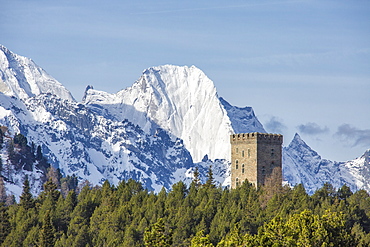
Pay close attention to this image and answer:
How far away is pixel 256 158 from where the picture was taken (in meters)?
157

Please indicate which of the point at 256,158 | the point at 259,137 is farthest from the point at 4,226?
the point at 259,137

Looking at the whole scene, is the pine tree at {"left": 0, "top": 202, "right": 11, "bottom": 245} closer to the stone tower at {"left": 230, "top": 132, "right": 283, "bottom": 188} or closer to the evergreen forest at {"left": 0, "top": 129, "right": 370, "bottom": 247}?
the evergreen forest at {"left": 0, "top": 129, "right": 370, "bottom": 247}

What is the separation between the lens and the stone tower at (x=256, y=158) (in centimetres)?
15575

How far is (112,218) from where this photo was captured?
145000 mm

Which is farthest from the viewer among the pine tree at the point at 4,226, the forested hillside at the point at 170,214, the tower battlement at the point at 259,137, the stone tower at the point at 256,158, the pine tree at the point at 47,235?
the tower battlement at the point at 259,137

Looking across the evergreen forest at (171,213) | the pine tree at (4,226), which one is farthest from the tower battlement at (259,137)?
the pine tree at (4,226)

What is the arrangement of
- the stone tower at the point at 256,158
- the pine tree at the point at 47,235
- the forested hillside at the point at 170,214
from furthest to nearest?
1. the stone tower at the point at 256,158
2. the pine tree at the point at 47,235
3. the forested hillside at the point at 170,214

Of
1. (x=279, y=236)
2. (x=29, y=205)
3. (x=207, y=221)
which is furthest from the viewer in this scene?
(x=29, y=205)

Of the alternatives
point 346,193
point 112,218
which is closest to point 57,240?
point 112,218

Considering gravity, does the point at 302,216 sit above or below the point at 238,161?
below

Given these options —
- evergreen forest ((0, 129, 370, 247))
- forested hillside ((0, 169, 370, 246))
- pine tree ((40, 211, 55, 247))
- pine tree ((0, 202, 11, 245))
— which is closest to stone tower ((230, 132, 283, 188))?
evergreen forest ((0, 129, 370, 247))

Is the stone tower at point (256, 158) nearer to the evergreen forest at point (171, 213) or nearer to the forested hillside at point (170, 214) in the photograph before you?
the evergreen forest at point (171, 213)

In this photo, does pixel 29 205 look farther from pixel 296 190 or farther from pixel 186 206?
pixel 296 190

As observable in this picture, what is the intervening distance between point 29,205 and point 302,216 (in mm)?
83425
